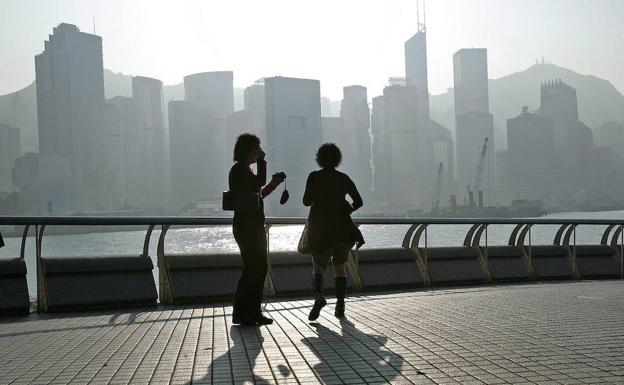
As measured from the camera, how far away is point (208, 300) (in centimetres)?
888

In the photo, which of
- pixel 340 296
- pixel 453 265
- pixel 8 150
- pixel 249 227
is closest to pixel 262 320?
pixel 249 227

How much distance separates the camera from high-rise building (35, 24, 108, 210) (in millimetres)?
168000

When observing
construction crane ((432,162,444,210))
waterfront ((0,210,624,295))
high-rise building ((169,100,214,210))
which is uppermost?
high-rise building ((169,100,214,210))

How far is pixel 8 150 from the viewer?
178875 millimetres

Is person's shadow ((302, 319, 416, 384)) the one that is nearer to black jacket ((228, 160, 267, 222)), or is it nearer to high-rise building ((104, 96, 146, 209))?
black jacket ((228, 160, 267, 222))

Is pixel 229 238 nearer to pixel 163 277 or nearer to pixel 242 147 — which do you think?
pixel 163 277

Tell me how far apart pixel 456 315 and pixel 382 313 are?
76 cm

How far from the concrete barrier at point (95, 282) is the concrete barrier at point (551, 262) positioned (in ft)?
21.8

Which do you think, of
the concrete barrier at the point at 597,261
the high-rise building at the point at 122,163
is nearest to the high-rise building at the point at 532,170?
the high-rise building at the point at 122,163

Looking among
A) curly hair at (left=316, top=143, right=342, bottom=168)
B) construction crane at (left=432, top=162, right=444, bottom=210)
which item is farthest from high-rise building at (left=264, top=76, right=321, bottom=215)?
curly hair at (left=316, top=143, right=342, bottom=168)

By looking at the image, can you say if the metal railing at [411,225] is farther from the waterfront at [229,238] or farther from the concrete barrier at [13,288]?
the waterfront at [229,238]

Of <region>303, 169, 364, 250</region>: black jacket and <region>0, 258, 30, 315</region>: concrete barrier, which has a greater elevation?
<region>303, 169, 364, 250</region>: black jacket

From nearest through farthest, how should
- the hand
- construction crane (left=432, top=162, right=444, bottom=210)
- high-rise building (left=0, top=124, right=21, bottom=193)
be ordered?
the hand, high-rise building (left=0, top=124, right=21, bottom=193), construction crane (left=432, top=162, right=444, bottom=210)

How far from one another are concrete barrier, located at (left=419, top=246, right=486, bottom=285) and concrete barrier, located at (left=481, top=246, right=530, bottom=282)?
0.26m
